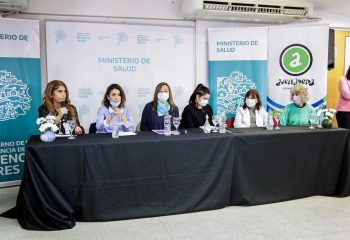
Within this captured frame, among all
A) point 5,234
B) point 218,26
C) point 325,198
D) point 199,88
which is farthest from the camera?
point 218,26

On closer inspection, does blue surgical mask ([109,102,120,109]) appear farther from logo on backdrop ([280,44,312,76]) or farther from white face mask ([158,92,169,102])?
logo on backdrop ([280,44,312,76])

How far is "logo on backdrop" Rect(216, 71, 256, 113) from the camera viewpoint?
4.66 metres

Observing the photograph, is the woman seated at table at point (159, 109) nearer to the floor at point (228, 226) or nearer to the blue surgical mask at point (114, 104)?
the blue surgical mask at point (114, 104)

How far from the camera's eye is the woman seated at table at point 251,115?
3.70 metres

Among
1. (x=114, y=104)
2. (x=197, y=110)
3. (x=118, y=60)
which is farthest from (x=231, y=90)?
(x=114, y=104)


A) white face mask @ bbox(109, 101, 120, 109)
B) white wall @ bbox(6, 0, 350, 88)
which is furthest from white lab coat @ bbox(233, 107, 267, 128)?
white face mask @ bbox(109, 101, 120, 109)

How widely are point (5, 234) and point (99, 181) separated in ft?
2.48

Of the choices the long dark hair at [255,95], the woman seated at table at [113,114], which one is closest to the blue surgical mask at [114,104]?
the woman seated at table at [113,114]

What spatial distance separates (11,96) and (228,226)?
274 cm

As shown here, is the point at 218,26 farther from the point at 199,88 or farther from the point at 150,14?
the point at 199,88

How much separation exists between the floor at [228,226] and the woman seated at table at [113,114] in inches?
37.3

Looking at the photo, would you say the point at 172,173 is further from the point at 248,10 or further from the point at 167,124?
the point at 248,10

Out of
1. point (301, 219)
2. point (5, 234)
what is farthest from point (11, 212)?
point (301, 219)

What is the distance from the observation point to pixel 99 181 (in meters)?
2.66
